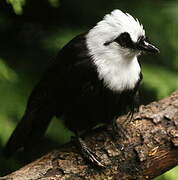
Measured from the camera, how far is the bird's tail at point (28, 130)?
3.51m

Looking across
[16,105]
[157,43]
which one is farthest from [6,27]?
[157,43]

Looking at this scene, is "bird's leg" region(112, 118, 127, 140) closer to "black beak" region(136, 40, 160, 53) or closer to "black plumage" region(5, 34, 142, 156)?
"black plumage" region(5, 34, 142, 156)

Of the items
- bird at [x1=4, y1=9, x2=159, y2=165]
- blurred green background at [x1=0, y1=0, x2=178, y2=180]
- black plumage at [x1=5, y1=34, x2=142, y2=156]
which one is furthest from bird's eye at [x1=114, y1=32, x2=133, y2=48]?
blurred green background at [x1=0, y1=0, x2=178, y2=180]

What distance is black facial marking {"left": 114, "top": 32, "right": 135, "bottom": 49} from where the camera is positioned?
3.15m

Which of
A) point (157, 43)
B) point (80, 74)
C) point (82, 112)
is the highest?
point (80, 74)

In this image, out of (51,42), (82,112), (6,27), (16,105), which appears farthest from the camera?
(6,27)

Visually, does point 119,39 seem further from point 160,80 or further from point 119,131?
point 160,80

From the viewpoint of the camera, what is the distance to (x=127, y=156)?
312cm

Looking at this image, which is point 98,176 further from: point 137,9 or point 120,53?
point 137,9

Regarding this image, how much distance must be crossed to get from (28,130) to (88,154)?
601 millimetres

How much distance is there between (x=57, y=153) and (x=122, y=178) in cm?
41

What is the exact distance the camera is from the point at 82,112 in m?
3.33

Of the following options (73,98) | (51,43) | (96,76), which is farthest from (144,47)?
(51,43)

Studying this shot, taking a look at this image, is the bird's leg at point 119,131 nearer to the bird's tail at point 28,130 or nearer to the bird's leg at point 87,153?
the bird's leg at point 87,153
